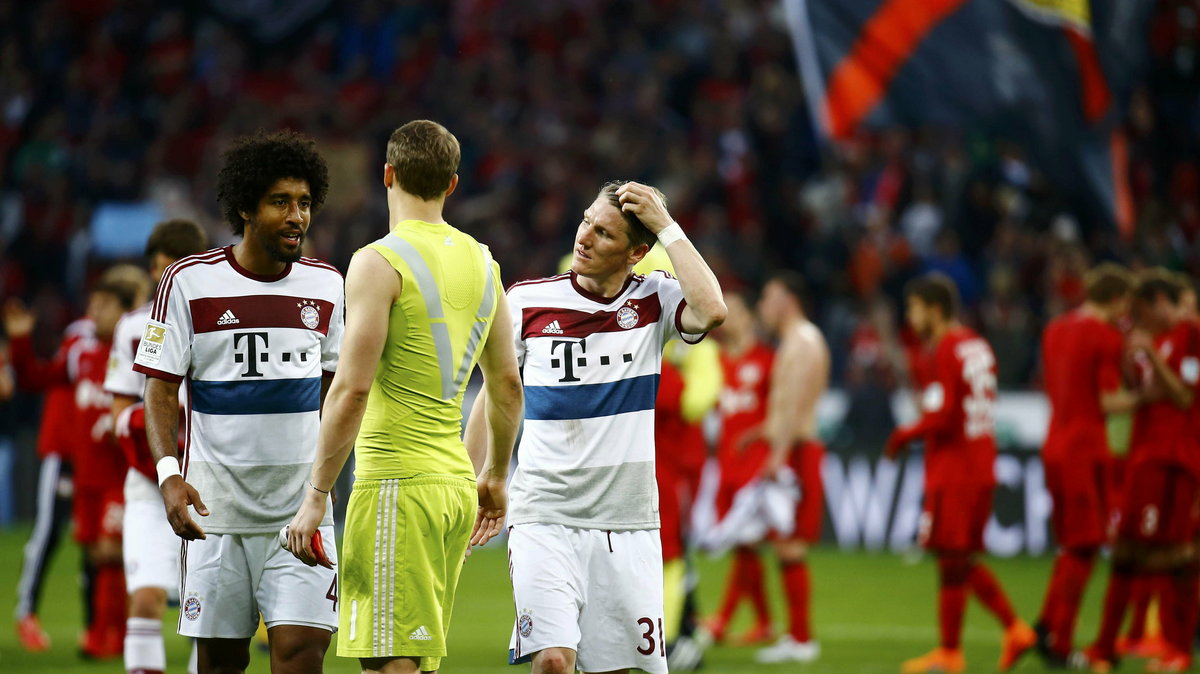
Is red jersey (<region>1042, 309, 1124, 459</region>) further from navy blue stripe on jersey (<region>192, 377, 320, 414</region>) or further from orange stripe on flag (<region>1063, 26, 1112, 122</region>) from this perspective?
navy blue stripe on jersey (<region>192, 377, 320, 414</region>)

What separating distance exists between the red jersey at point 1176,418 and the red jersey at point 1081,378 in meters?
0.31

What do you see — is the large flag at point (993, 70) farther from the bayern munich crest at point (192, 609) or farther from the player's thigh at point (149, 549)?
the bayern munich crest at point (192, 609)

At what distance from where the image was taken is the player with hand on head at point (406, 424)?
4.87 metres

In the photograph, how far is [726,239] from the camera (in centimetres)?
1991

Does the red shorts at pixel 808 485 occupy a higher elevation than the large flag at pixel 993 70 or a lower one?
lower

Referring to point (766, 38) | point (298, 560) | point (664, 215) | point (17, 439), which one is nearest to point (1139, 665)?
point (664, 215)

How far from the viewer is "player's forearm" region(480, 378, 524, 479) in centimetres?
537

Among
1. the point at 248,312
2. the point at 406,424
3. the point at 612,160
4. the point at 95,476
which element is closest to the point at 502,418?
the point at 406,424

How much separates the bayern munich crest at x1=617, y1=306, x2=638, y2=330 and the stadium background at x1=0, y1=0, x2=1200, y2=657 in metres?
9.60

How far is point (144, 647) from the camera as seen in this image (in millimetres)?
6574

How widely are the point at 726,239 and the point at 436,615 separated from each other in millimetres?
15222

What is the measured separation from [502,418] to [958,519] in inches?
213

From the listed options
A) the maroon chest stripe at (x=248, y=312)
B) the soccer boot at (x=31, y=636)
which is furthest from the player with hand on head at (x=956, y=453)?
the soccer boot at (x=31, y=636)

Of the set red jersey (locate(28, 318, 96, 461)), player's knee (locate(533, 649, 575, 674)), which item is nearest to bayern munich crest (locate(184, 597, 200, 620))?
player's knee (locate(533, 649, 575, 674))
